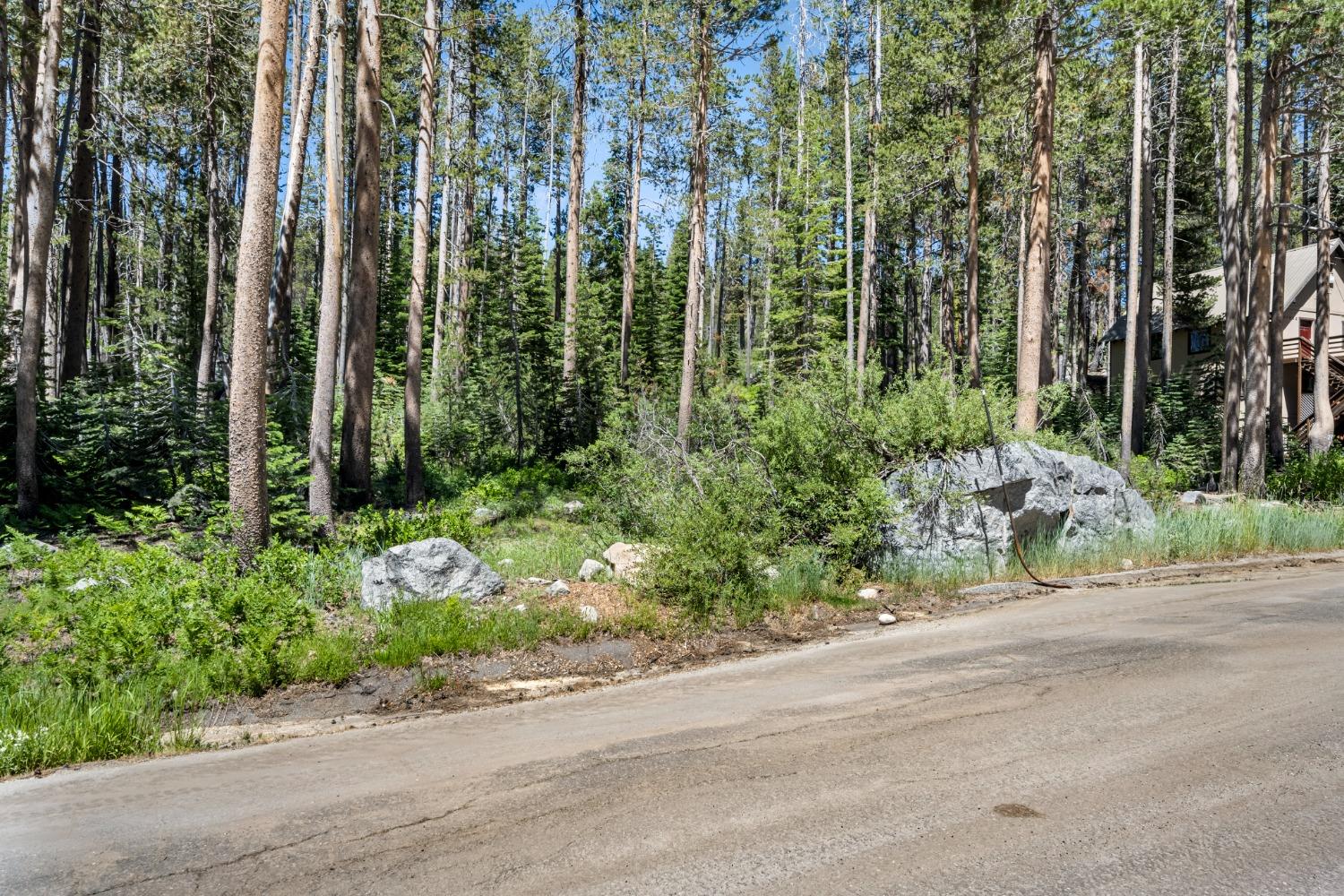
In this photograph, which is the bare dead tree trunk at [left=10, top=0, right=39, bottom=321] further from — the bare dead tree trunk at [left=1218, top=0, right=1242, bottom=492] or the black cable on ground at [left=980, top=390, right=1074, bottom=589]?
the bare dead tree trunk at [left=1218, top=0, right=1242, bottom=492]

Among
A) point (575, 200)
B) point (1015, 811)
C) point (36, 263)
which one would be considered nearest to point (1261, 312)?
point (575, 200)

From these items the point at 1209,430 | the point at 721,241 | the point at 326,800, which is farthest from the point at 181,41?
the point at 721,241

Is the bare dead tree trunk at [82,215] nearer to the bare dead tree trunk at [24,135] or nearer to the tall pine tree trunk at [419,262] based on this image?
the bare dead tree trunk at [24,135]

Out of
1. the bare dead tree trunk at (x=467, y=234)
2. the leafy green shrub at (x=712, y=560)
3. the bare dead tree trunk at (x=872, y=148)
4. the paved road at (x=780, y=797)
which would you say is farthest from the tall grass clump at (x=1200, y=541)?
the bare dead tree trunk at (x=467, y=234)

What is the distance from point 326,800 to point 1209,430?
2956 centimetres

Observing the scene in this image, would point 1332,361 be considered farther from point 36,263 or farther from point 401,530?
point 36,263

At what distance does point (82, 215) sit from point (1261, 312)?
29.2 meters

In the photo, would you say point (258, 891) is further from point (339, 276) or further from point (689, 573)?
point (339, 276)

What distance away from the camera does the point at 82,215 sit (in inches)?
696

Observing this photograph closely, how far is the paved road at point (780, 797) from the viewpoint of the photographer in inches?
127

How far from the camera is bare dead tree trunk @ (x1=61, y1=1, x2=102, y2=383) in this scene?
54.3 ft

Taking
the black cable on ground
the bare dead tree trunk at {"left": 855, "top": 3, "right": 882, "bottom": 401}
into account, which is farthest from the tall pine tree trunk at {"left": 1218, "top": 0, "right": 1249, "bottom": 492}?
the black cable on ground

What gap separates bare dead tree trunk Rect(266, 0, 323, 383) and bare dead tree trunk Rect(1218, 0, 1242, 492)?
2124cm

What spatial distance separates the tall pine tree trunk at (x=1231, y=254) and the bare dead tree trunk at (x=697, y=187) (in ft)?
42.1
